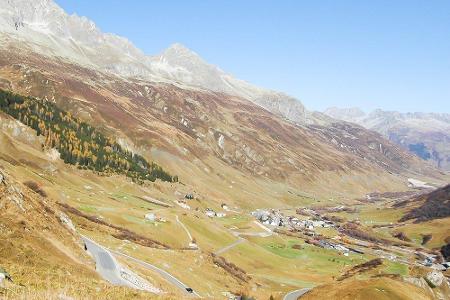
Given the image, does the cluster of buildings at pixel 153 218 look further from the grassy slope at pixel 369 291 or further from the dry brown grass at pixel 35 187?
the grassy slope at pixel 369 291

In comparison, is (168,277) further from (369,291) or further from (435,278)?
(435,278)

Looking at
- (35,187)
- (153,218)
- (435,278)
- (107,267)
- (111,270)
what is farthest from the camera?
(153,218)

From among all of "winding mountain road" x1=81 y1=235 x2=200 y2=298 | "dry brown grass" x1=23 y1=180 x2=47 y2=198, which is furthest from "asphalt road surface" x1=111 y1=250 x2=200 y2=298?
"dry brown grass" x1=23 y1=180 x2=47 y2=198

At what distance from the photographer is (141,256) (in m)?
98.2

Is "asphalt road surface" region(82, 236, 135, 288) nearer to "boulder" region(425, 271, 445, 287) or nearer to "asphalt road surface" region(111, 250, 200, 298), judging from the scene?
"asphalt road surface" region(111, 250, 200, 298)

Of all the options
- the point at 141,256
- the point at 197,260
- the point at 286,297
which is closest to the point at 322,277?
the point at 286,297

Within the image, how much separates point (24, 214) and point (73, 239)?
35.6 ft

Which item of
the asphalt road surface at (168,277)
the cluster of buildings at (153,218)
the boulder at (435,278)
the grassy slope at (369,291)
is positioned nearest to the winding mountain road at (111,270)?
the asphalt road surface at (168,277)

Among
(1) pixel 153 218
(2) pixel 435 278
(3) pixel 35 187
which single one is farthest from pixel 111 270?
(2) pixel 435 278

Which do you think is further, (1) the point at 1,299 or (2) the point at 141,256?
(2) the point at 141,256

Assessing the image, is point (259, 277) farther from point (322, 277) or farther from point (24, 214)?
point (24, 214)

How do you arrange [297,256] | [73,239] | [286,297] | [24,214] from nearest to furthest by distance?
[24,214] < [73,239] < [286,297] < [297,256]

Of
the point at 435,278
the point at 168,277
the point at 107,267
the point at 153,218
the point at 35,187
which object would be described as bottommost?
the point at 153,218

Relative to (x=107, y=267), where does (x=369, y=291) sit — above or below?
above
